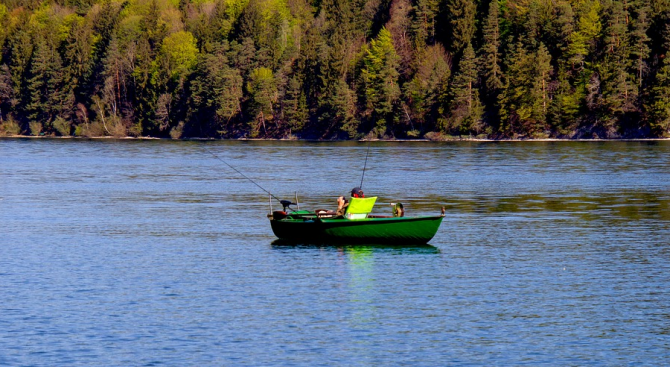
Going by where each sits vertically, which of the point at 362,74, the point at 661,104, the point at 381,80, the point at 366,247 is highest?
the point at 362,74

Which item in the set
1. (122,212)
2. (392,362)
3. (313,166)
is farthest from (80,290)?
(313,166)

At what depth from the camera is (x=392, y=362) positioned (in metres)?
23.2

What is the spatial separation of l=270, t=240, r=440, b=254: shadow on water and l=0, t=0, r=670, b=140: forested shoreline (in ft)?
337

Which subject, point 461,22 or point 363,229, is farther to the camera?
point 461,22

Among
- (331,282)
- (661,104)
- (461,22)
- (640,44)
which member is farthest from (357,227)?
(461,22)

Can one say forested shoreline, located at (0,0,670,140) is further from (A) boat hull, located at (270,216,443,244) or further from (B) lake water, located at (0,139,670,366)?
(A) boat hull, located at (270,216,443,244)

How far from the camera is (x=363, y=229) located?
39188 millimetres

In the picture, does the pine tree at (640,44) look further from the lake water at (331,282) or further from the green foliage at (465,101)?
the lake water at (331,282)

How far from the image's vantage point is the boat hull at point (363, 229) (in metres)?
38.6

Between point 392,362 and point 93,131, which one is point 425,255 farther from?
point 93,131

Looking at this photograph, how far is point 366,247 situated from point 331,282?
7.46 m

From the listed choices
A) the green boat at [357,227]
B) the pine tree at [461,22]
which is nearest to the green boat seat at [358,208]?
the green boat at [357,227]

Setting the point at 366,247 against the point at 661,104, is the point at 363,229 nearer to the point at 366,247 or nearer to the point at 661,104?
the point at 366,247

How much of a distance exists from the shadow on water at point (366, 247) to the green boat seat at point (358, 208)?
119 cm
